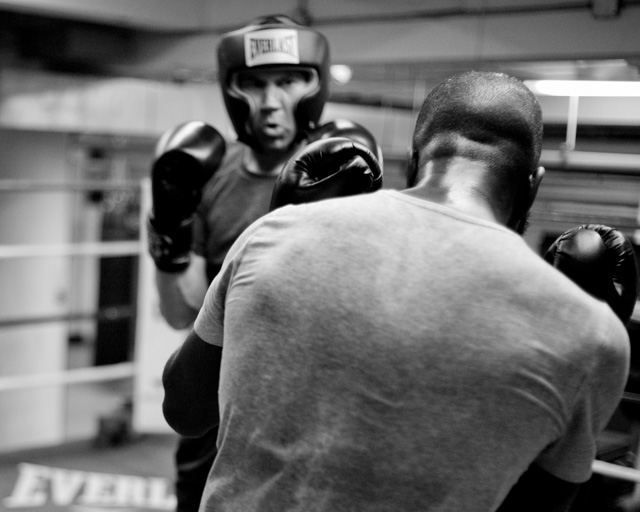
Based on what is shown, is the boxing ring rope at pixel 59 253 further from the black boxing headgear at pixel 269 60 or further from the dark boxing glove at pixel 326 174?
the dark boxing glove at pixel 326 174

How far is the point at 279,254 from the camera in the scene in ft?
2.71

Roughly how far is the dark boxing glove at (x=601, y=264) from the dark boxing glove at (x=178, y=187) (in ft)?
2.85


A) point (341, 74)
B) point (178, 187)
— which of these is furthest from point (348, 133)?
point (341, 74)

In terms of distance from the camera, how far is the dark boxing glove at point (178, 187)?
65.7 inches

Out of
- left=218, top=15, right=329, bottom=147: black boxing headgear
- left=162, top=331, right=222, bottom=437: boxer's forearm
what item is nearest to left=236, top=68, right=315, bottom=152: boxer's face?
left=218, top=15, right=329, bottom=147: black boxing headgear

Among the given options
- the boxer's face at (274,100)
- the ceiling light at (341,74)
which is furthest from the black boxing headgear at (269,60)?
the ceiling light at (341,74)

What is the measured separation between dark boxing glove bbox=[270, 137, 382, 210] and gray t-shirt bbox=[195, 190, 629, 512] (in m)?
0.15

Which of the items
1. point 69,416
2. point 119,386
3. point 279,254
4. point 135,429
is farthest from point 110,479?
point 279,254

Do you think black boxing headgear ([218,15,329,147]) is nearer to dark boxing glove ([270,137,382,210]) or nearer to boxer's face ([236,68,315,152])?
boxer's face ([236,68,315,152])

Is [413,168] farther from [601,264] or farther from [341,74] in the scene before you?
[341,74]

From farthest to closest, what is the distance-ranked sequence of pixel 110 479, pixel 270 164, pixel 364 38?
pixel 110 479
pixel 364 38
pixel 270 164

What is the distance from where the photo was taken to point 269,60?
5.65ft

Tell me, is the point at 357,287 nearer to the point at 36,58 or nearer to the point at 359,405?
the point at 359,405

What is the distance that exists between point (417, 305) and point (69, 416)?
16.9 feet
